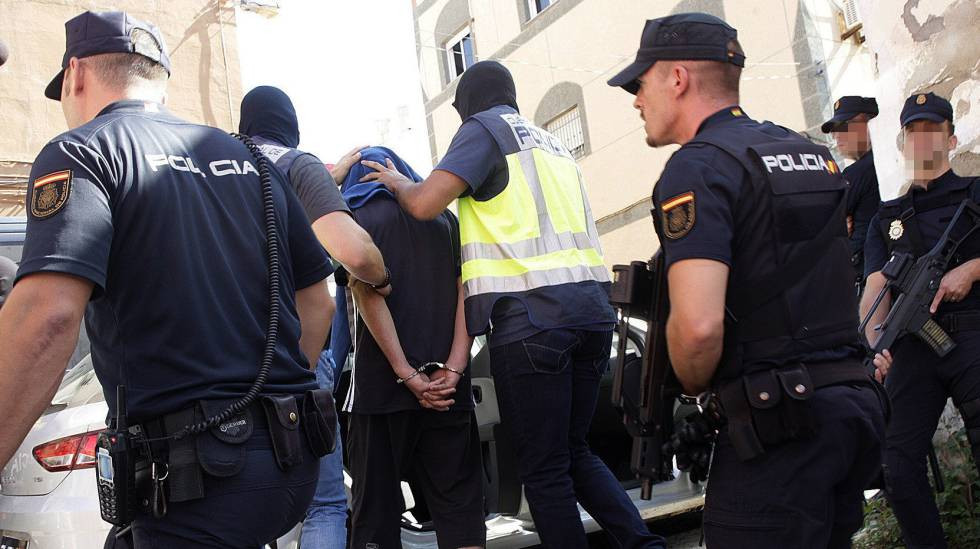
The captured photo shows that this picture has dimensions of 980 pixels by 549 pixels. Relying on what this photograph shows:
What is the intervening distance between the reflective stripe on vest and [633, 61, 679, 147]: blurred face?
3.19ft

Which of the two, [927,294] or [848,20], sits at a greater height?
[848,20]

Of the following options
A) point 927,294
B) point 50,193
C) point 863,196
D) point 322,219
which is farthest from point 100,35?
point 863,196

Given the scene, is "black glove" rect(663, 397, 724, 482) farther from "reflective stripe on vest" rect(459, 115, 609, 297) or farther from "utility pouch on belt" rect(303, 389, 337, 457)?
"reflective stripe on vest" rect(459, 115, 609, 297)

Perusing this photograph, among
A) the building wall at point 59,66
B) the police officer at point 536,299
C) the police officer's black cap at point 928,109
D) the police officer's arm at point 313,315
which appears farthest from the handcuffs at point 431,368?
the building wall at point 59,66

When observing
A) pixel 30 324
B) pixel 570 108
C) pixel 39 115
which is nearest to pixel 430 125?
pixel 570 108

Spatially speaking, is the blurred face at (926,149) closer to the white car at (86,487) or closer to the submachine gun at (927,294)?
the submachine gun at (927,294)

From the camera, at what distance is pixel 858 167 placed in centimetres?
527

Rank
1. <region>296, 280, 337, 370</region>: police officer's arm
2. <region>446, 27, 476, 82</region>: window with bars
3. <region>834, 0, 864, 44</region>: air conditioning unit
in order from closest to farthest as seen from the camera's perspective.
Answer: <region>296, 280, 337, 370</region>: police officer's arm
<region>834, 0, 864, 44</region>: air conditioning unit
<region>446, 27, 476, 82</region>: window with bars

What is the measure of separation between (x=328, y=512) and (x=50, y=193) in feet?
7.20

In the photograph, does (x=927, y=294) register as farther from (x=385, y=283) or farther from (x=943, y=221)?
(x=385, y=283)

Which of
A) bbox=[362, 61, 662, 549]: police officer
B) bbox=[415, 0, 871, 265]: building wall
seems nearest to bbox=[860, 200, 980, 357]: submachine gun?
bbox=[362, 61, 662, 549]: police officer

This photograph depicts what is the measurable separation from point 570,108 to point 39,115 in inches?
365

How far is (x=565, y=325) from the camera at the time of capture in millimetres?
3350

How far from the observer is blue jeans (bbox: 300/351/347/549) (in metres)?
3.67
